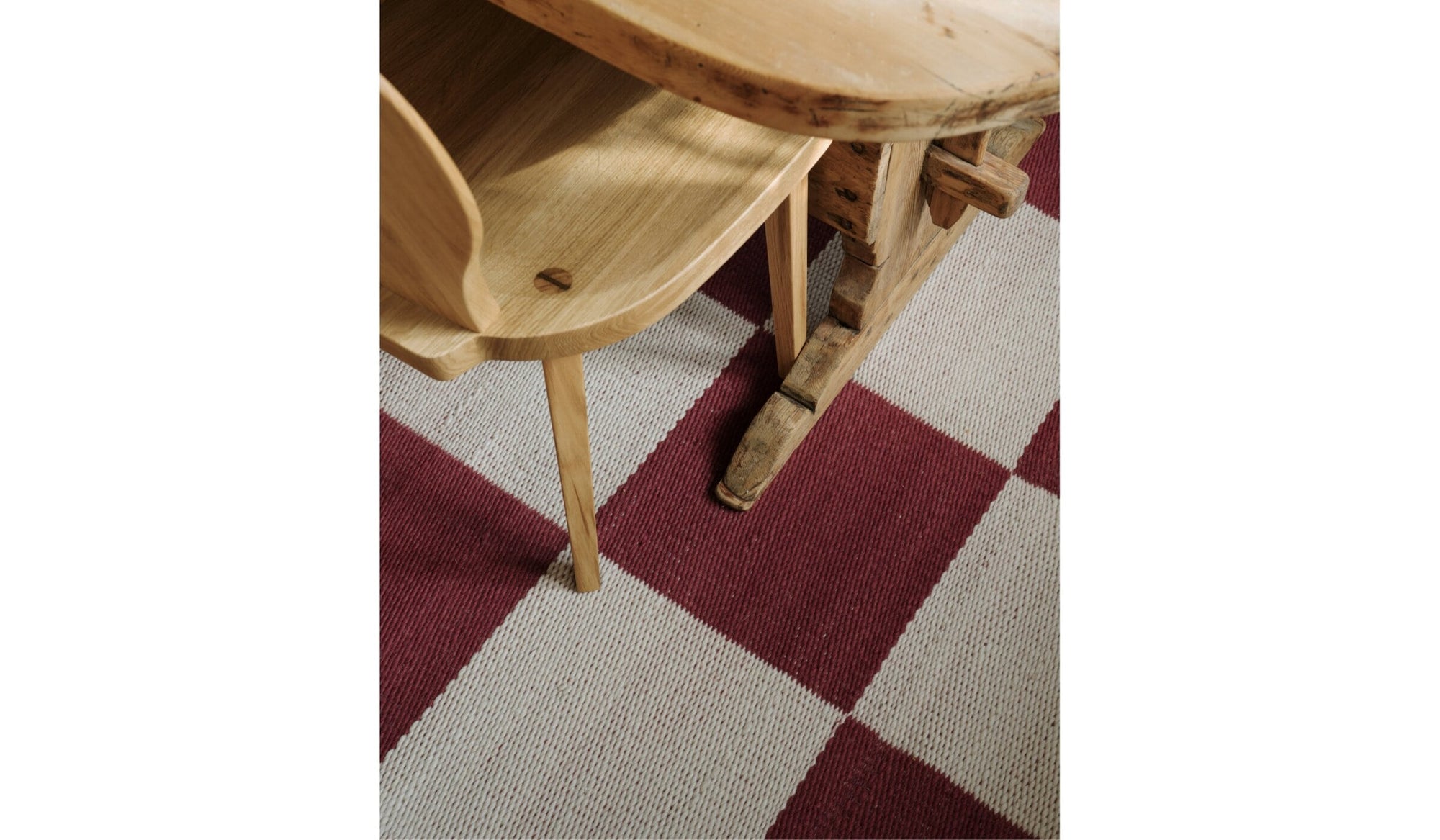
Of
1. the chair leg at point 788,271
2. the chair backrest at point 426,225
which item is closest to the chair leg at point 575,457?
the chair backrest at point 426,225

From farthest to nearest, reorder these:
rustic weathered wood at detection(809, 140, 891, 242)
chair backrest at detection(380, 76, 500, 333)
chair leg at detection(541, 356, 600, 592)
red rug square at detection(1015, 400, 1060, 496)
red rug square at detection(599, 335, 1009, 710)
A: red rug square at detection(1015, 400, 1060, 496)
red rug square at detection(599, 335, 1009, 710)
rustic weathered wood at detection(809, 140, 891, 242)
chair leg at detection(541, 356, 600, 592)
chair backrest at detection(380, 76, 500, 333)

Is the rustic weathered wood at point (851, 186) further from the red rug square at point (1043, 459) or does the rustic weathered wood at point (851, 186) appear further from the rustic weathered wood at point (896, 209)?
the red rug square at point (1043, 459)

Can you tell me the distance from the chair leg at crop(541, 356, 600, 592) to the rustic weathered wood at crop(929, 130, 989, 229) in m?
0.51

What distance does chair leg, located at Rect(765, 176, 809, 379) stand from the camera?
1.17 m

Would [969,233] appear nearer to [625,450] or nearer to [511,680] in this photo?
[625,450]

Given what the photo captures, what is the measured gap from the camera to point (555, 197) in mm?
942

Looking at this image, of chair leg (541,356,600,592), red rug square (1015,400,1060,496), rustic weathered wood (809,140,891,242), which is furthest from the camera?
red rug square (1015,400,1060,496)

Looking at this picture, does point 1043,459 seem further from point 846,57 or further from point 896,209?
point 846,57

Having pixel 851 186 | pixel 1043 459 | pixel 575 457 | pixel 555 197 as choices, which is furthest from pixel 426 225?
pixel 1043 459

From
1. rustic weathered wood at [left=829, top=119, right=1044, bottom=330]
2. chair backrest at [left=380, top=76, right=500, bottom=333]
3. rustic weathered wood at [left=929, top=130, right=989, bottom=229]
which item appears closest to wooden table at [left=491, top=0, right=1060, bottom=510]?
chair backrest at [left=380, top=76, right=500, bottom=333]

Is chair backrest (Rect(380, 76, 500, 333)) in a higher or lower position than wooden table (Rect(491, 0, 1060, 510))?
lower

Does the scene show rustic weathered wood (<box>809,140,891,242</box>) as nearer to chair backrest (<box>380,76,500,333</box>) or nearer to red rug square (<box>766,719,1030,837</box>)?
chair backrest (<box>380,76,500,333</box>)

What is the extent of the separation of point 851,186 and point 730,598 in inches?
20.7

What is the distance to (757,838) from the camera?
1186 mm
